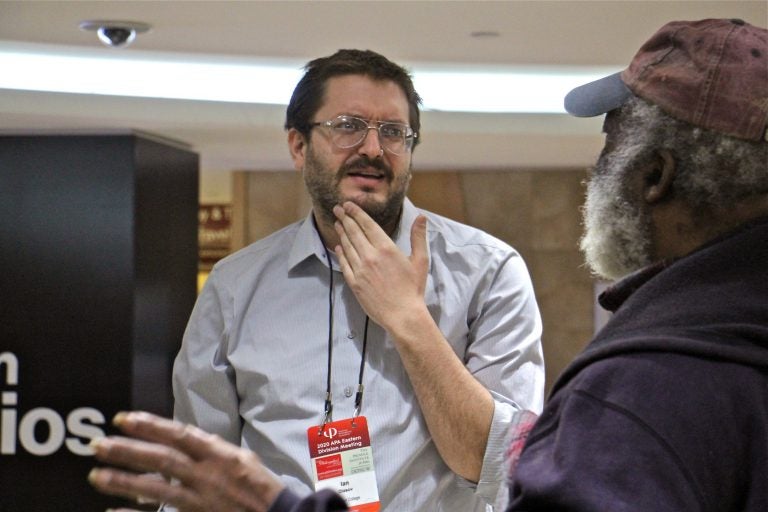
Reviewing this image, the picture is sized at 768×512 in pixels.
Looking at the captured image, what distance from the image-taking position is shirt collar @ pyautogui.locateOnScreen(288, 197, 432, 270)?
2.00 metres

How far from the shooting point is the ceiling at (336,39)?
4.04 m

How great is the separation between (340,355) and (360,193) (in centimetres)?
31

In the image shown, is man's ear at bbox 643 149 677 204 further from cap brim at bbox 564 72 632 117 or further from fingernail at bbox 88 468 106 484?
fingernail at bbox 88 468 106 484

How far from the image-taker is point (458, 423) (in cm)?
169

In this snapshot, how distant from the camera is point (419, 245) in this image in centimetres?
183

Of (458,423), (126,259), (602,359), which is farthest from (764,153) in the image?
(126,259)

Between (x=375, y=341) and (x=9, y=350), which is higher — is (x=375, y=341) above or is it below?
above

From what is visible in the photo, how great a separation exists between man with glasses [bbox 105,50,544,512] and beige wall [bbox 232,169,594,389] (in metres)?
7.23

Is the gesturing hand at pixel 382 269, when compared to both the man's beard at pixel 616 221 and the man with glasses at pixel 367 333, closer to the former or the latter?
the man with glasses at pixel 367 333

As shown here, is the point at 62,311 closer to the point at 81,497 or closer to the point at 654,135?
the point at 81,497

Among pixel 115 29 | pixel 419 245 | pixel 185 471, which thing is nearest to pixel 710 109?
pixel 185 471

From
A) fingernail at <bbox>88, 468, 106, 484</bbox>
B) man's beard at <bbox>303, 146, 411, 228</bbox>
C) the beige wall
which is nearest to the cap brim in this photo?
fingernail at <bbox>88, 468, 106, 484</bbox>

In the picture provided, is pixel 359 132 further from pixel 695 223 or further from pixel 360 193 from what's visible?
pixel 695 223

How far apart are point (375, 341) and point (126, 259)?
2792mm
